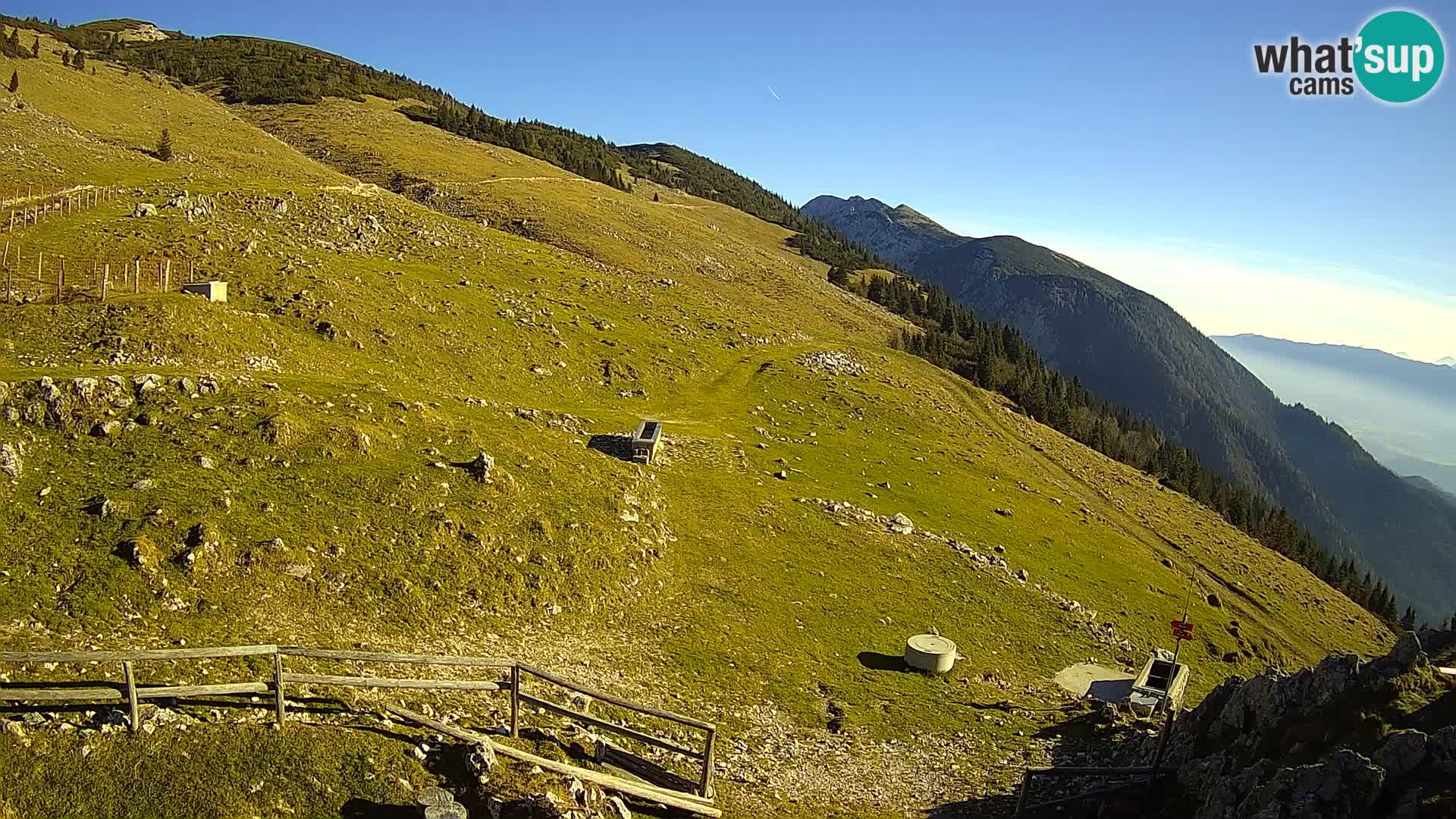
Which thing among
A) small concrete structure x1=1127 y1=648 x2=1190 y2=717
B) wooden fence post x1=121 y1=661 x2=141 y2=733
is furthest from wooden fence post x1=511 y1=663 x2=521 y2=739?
small concrete structure x1=1127 y1=648 x2=1190 y2=717

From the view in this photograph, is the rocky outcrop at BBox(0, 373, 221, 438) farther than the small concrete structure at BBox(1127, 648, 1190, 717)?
No

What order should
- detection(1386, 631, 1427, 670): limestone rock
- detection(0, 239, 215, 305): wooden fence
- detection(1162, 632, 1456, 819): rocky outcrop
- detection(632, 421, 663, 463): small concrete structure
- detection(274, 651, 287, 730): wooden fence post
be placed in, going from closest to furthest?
detection(1162, 632, 1456, 819): rocky outcrop < detection(274, 651, 287, 730): wooden fence post < detection(1386, 631, 1427, 670): limestone rock < detection(0, 239, 215, 305): wooden fence < detection(632, 421, 663, 463): small concrete structure

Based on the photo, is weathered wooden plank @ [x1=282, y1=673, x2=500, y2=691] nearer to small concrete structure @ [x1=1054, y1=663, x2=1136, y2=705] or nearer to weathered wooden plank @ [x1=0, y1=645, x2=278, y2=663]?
weathered wooden plank @ [x1=0, y1=645, x2=278, y2=663]

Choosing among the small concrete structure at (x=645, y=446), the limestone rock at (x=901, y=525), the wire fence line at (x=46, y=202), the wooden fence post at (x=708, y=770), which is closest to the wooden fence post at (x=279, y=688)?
the wooden fence post at (x=708, y=770)

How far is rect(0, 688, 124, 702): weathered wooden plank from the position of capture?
14344 mm

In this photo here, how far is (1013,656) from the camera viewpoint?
116ft

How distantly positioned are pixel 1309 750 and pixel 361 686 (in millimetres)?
21299

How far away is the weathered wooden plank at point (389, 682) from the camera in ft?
55.6

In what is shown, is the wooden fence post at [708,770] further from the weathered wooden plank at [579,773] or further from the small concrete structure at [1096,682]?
the small concrete structure at [1096,682]

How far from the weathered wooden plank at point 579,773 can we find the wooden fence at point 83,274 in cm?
3169

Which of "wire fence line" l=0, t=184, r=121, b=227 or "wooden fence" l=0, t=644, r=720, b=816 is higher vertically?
"wire fence line" l=0, t=184, r=121, b=227

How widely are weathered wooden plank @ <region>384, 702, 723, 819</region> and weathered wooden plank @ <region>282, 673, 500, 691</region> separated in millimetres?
539

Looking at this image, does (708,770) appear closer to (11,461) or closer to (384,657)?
(384,657)

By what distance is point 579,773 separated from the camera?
17.5m
